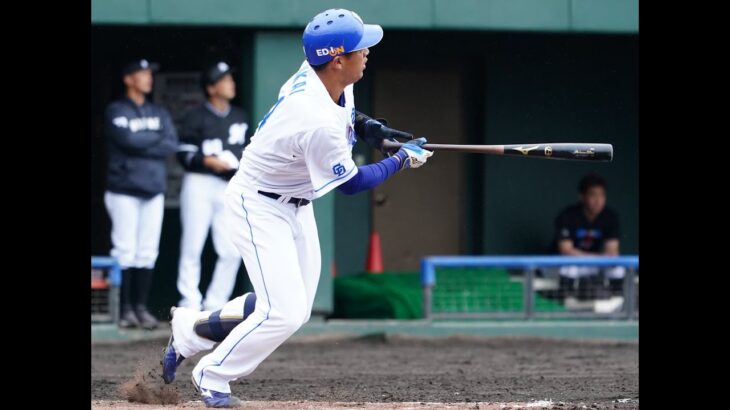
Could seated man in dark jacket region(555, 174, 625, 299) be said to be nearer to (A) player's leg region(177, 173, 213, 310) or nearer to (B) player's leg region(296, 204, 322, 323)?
(A) player's leg region(177, 173, 213, 310)

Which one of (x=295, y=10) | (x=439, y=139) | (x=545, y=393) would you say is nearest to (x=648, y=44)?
(x=545, y=393)

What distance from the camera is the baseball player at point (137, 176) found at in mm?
8906

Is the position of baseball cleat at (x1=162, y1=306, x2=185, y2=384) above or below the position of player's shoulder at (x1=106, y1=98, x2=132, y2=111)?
below

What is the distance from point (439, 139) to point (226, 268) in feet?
7.55

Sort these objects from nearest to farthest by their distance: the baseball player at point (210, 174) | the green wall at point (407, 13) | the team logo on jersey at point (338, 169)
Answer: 1. the team logo on jersey at point (338, 169)
2. the green wall at point (407, 13)
3. the baseball player at point (210, 174)

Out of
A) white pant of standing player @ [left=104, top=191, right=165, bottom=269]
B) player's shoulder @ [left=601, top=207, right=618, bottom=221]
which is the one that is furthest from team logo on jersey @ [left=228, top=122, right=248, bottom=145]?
player's shoulder @ [left=601, top=207, right=618, bottom=221]

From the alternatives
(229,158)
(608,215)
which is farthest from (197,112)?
(608,215)

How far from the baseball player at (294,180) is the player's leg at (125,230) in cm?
361

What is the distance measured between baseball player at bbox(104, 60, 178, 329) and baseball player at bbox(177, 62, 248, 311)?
6.5 inches

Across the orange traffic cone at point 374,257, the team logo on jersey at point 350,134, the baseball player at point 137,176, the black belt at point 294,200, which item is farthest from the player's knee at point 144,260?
the team logo on jersey at point 350,134

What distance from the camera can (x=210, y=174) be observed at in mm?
9047

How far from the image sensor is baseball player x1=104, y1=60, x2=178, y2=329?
8906mm

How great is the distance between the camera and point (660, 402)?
16.0ft

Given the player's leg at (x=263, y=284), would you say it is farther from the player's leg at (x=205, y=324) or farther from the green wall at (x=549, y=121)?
the green wall at (x=549, y=121)
